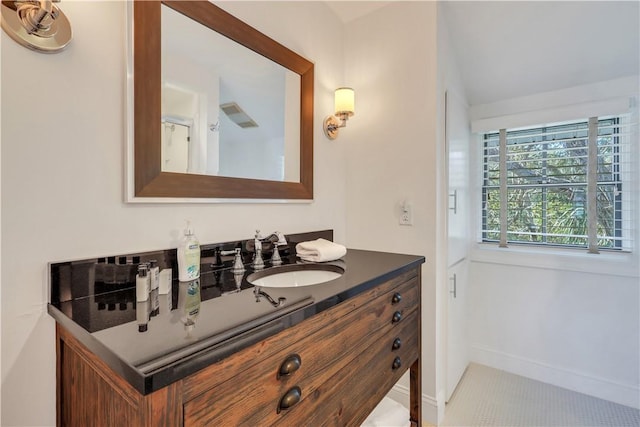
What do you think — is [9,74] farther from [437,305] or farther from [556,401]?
[556,401]

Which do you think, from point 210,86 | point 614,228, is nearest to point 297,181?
point 210,86

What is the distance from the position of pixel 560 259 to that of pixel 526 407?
98 centimetres

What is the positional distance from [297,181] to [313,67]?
2.20 feet

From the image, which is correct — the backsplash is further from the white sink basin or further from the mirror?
the mirror

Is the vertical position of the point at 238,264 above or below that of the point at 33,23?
below

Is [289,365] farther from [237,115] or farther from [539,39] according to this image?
[539,39]

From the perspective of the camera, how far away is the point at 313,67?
5.64ft

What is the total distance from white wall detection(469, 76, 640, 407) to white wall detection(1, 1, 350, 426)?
232cm

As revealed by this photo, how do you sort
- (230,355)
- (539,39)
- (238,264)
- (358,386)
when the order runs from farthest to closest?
(539,39) → (238,264) → (358,386) → (230,355)

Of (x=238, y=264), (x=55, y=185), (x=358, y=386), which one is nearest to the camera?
(x=55, y=185)

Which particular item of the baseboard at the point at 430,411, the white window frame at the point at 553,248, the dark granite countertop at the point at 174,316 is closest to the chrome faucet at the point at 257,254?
the dark granite countertop at the point at 174,316

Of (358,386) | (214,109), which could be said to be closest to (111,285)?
(214,109)

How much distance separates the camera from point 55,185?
834 millimetres

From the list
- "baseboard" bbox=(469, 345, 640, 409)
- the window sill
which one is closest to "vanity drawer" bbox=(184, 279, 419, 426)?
the window sill
